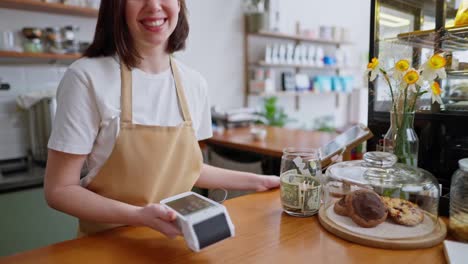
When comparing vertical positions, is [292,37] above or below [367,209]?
above

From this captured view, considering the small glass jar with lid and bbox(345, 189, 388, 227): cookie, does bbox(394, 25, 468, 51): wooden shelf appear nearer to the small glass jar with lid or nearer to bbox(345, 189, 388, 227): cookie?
the small glass jar with lid

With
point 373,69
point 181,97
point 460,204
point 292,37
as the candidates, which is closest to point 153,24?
point 181,97

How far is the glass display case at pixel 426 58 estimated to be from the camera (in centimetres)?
94

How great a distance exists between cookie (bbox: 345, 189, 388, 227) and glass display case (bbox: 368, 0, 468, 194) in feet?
0.93

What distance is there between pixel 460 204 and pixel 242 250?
50cm

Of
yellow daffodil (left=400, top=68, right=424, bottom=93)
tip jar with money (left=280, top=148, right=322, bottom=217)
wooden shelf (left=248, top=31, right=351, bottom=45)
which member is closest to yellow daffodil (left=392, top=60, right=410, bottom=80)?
yellow daffodil (left=400, top=68, right=424, bottom=93)

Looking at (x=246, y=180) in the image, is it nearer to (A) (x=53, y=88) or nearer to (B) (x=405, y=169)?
(B) (x=405, y=169)

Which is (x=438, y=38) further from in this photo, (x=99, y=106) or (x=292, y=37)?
(x=292, y=37)

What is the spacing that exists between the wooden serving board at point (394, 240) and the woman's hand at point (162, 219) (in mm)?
361

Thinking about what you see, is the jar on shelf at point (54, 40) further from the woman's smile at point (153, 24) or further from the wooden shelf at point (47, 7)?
the woman's smile at point (153, 24)

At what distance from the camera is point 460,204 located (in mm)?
781

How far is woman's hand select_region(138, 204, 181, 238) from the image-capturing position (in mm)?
680

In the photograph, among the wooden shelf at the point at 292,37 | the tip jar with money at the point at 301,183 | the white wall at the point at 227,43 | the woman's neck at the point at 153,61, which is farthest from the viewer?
the wooden shelf at the point at 292,37

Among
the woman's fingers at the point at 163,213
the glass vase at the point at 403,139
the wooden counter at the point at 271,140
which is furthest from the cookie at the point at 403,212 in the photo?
the wooden counter at the point at 271,140
